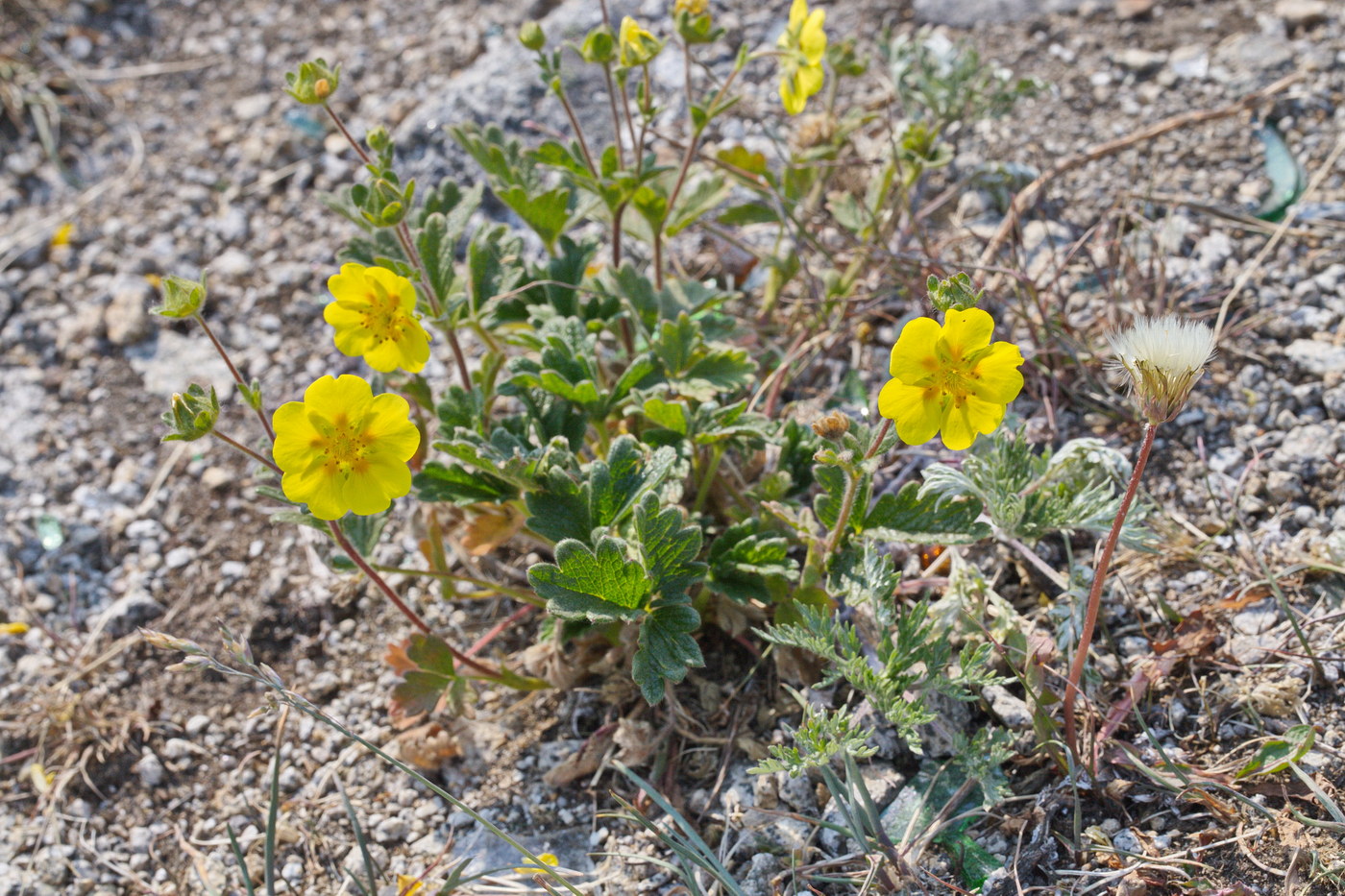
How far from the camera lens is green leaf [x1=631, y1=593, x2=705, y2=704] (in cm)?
227

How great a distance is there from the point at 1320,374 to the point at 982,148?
143cm

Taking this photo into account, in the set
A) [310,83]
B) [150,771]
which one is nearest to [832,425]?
[310,83]

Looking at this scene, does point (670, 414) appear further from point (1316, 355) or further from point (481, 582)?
point (1316, 355)

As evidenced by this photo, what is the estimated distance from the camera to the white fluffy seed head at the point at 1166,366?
1878 mm

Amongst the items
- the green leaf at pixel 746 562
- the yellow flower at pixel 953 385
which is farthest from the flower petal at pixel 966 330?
the green leaf at pixel 746 562

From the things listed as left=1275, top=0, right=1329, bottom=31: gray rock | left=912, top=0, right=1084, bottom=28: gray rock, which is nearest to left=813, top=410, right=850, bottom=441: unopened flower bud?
left=912, top=0, right=1084, bottom=28: gray rock

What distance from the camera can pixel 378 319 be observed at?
8.24 feet

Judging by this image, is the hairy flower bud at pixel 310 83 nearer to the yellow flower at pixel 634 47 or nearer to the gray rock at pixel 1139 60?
the yellow flower at pixel 634 47

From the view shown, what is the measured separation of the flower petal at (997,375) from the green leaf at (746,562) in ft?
2.11

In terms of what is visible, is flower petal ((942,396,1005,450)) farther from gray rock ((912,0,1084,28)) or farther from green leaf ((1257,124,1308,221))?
gray rock ((912,0,1084,28))

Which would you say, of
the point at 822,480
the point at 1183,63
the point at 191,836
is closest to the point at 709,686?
the point at 822,480

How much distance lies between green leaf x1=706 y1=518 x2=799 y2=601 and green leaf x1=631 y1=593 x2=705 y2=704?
16 centimetres

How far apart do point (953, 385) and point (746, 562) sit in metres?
0.73

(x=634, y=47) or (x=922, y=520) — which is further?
(x=634, y=47)
